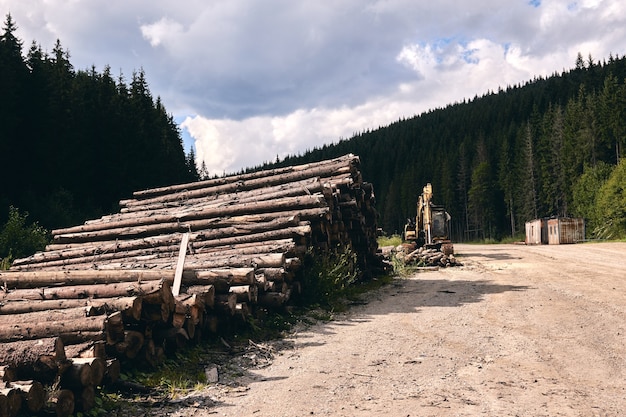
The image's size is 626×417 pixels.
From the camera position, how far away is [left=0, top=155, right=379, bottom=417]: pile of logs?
15.2 feet

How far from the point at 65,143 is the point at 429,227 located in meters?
28.6

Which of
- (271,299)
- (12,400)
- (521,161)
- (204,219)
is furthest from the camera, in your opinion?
(521,161)

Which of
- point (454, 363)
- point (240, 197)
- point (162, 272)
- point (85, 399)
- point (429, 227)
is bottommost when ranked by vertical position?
point (454, 363)

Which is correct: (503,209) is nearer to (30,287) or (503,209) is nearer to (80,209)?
(80,209)

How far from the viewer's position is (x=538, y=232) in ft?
140

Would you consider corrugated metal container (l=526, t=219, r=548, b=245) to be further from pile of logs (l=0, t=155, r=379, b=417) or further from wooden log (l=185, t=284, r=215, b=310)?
wooden log (l=185, t=284, r=215, b=310)

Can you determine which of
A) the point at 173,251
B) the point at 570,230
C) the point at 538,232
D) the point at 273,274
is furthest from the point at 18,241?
the point at 538,232

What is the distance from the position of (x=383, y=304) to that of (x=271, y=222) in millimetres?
3150

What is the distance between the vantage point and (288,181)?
47.9 ft

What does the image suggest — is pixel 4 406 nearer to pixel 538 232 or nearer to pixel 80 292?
pixel 80 292

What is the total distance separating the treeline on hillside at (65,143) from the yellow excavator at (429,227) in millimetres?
22039

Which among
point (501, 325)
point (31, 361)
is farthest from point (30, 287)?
point (501, 325)

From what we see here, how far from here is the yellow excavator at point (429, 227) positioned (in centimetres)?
2309

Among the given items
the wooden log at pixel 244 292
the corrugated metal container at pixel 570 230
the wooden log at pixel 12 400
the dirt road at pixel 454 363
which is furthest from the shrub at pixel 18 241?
the corrugated metal container at pixel 570 230
